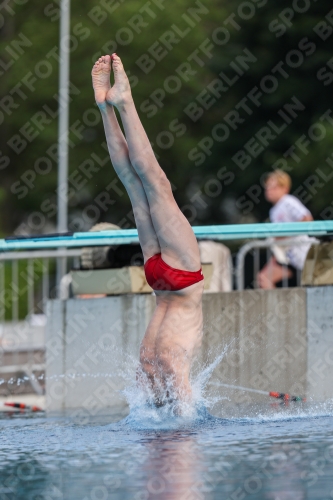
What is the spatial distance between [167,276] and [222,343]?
2.83 m

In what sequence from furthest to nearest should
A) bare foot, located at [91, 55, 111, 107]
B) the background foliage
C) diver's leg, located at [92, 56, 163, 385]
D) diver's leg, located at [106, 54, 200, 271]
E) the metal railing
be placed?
the background foliage
the metal railing
bare foot, located at [91, 55, 111, 107]
diver's leg, located at [92, 56, 163, 385]
diver's leg, located at [106, 54, 200, 271]

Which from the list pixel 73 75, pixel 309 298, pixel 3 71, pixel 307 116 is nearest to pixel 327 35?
pixel 307 116

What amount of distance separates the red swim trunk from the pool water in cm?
87

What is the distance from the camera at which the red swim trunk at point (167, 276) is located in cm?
779

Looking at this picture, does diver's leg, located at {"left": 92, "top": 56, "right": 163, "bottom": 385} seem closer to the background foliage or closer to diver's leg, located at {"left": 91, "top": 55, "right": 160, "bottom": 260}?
diver's leg, located at {"left": 91, "top": 55, "right": 160, "bottom": 260}

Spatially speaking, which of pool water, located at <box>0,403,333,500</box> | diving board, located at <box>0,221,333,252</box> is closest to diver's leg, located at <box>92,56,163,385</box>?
pool water, located at <box>0,403,333,500</box>

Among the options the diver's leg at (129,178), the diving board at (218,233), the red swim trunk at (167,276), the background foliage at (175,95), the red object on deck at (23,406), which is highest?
the background foliage at (175,95)

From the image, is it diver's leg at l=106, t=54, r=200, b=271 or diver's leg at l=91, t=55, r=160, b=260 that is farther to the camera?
diver's leg at l=91, t=55, r=160, b=260

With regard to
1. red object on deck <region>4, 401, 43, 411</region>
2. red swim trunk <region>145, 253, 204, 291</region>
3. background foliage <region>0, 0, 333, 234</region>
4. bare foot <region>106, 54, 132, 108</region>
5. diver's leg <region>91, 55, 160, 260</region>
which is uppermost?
background foliage <region>0, 0, 333, 234</region>

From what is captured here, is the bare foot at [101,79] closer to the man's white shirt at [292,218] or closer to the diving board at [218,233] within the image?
the diving board at [218,233]

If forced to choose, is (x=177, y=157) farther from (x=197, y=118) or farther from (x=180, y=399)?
(x=180, y=399)

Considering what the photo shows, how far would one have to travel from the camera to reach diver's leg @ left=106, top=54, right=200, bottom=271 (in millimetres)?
7773

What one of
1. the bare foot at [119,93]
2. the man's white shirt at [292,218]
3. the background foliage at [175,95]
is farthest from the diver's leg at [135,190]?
the background foliage at [175,95]

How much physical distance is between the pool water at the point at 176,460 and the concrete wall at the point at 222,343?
6.22 feet
